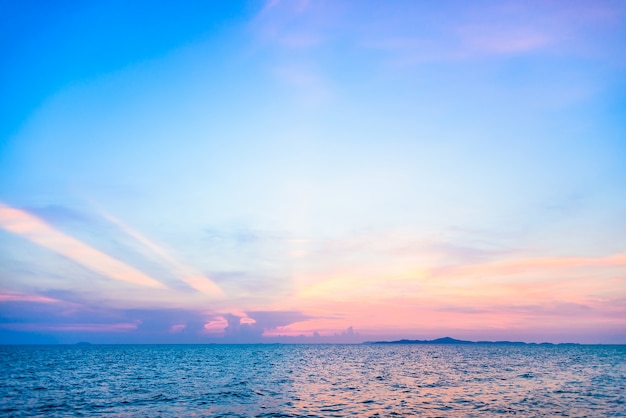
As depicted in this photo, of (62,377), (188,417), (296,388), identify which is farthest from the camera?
(62,377)

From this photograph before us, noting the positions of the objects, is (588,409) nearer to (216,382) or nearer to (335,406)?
(335,406)

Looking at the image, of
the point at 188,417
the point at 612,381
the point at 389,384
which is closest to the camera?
the point at 188,417

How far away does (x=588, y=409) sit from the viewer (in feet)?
140

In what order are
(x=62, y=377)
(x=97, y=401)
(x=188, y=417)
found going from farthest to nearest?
(x=62, y=377) → (x=97, y=401) → (x=188, y=417)

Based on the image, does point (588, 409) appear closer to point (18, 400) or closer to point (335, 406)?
point (335, 406)

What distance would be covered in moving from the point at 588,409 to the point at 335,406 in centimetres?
2507

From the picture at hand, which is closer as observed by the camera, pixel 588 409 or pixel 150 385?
pixel 588 409

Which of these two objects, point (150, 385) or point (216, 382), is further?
point (216, 382)

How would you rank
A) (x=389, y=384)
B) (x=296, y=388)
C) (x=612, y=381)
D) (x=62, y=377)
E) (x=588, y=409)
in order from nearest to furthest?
(x=588, y=409), (x=296, y=388), (x=389, y=384), (x=612, y=381), (x=62, y=377)

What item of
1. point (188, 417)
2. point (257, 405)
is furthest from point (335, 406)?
point (188, 417)

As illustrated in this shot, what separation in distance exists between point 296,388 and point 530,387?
106 ft

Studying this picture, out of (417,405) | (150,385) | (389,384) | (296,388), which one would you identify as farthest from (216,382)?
(417,405)

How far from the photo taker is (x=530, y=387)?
2345 inches

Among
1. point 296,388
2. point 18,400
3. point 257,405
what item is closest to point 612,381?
point 296,388
